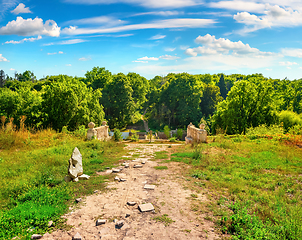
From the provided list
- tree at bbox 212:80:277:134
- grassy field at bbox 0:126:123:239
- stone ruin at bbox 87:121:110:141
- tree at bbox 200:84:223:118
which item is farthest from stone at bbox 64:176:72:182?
tree at bbox 200:84:223:118

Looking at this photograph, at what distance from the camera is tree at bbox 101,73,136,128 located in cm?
3859

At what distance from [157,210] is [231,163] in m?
4.92

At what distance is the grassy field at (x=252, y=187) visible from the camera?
377cm

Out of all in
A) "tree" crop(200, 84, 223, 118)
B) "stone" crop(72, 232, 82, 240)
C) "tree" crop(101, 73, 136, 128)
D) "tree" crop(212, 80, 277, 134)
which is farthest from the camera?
"tree" crop(200, 84, 223, 118)

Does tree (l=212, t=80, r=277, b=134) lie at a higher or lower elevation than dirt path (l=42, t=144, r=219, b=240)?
higher

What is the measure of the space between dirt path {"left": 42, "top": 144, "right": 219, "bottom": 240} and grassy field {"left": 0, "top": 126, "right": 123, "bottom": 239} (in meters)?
0.44

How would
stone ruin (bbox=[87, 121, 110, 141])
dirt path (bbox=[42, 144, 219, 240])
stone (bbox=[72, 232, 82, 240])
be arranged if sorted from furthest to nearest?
1. stone ruin (bbox=[87, 121, 110, 141])
2. dirt path (bbox=[42, 144, 219, 240])
3. stone (bbox=[72, 232, 82, 240])

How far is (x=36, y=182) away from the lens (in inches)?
220

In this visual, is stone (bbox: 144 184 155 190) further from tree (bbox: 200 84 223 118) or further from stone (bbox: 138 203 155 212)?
tree (bbox: 200 84 223 118)

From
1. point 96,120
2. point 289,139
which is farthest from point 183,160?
point 96,120

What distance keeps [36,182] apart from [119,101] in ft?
111

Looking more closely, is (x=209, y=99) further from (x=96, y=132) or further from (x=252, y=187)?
(x=252, y=187)

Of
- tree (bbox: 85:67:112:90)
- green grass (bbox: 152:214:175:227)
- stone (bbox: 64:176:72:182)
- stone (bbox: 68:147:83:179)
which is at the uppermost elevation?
tree (bbox: 85:67:112:90)

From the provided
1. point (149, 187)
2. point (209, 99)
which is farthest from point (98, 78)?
point (149, 187)
